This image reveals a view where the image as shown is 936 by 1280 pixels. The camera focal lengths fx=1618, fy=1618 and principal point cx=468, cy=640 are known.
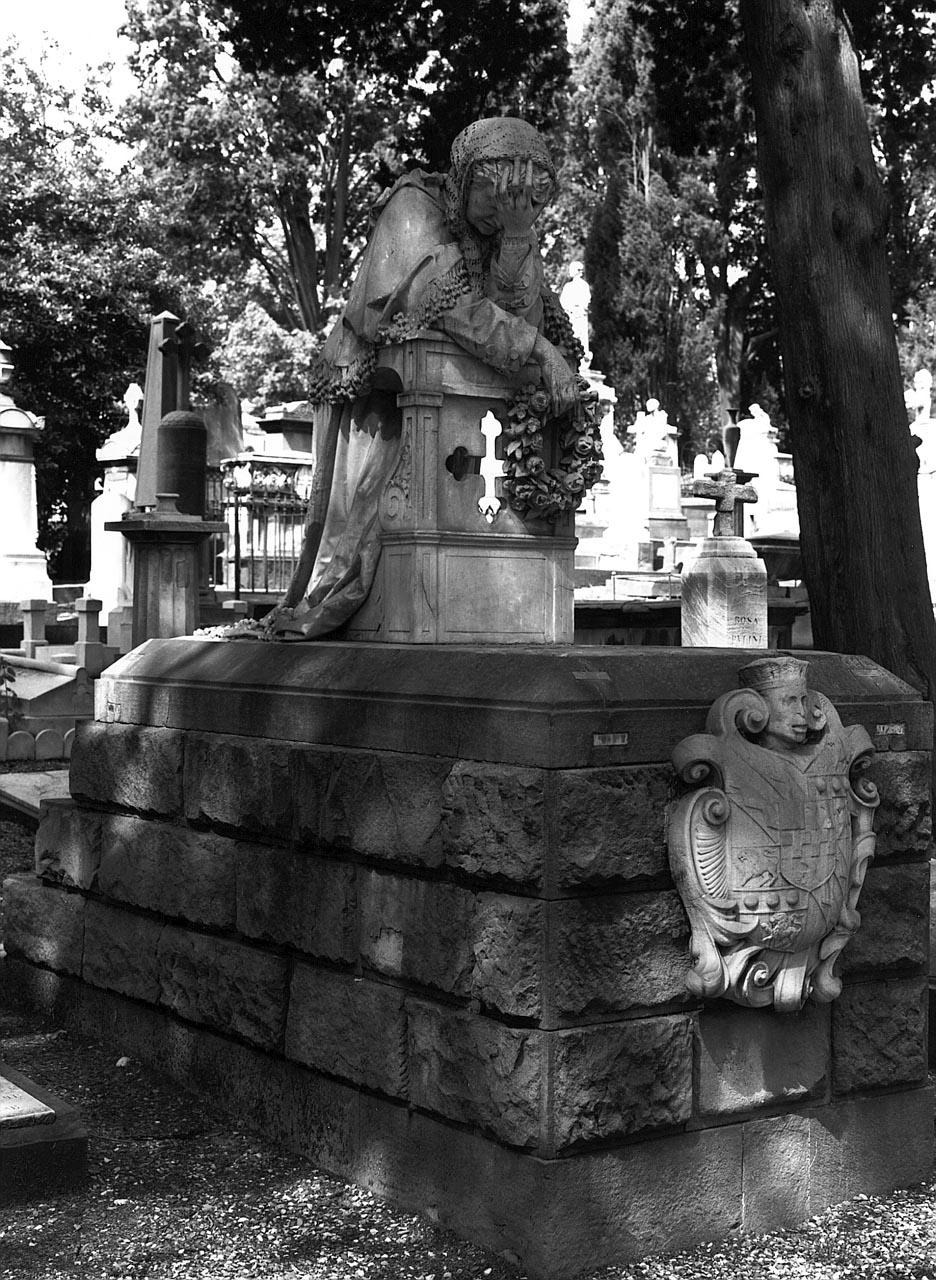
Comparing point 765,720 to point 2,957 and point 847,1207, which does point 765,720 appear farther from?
point 2,957

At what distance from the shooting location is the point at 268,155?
3506 centimetres

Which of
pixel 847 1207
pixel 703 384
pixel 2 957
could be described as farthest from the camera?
pixel 703 384

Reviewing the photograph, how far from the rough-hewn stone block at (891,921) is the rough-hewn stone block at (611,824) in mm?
786

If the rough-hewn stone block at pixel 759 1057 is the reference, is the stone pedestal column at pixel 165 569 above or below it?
above

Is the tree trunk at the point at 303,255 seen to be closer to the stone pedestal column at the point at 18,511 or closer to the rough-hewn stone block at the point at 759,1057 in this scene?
the stone pedestal column at the point at 18,511

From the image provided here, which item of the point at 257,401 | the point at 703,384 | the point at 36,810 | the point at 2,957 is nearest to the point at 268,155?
the point at 257,401

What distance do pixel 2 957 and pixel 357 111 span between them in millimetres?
30955

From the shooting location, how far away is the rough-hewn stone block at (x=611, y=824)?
3.97 m

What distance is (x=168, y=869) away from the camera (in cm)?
557

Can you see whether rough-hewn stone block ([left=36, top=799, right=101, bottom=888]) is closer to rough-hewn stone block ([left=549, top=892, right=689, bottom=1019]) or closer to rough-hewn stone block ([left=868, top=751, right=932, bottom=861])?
rough-hewn stone block ([left=549, top=892, right=689, bottom=1019])

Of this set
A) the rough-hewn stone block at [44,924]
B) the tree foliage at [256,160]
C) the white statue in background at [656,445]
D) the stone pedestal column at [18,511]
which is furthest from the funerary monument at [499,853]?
the tree foliage at [256,160]

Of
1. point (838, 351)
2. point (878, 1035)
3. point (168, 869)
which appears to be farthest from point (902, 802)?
point (838, 351)

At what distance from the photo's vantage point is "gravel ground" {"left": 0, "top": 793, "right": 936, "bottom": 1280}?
4000 mm

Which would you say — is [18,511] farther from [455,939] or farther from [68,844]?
[455,939]
